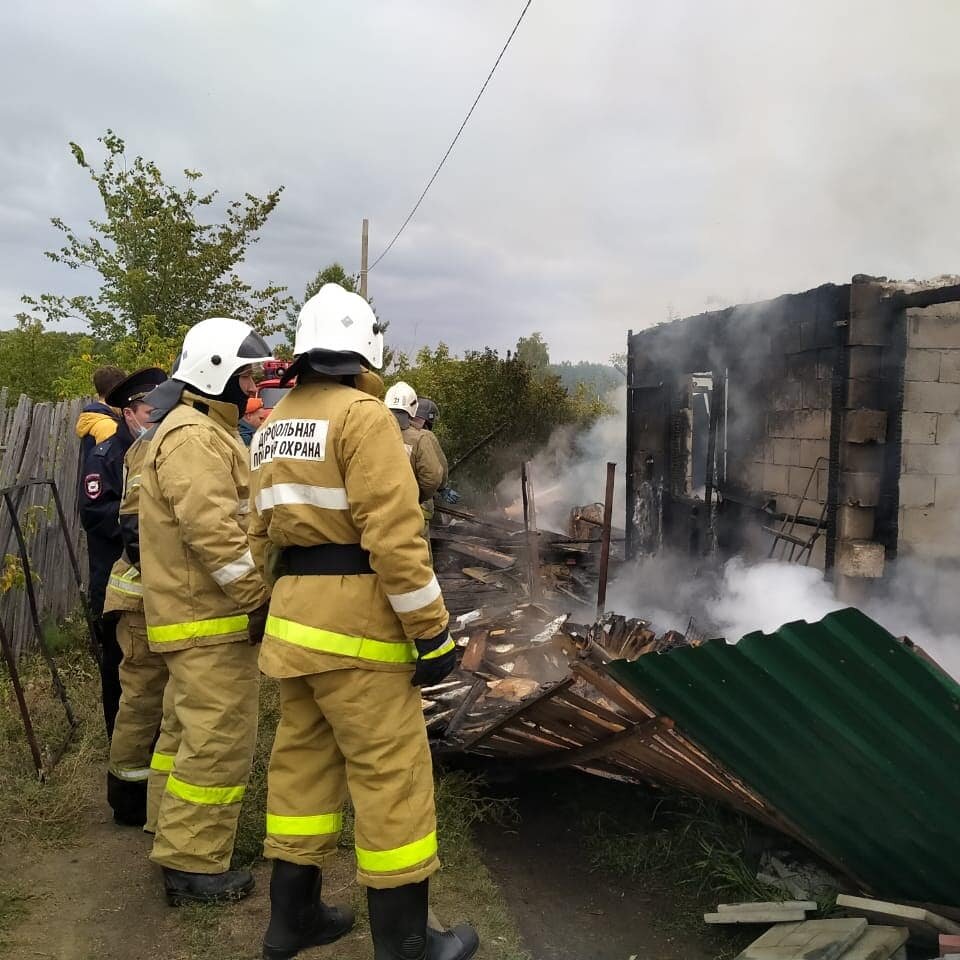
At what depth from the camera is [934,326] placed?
600cm

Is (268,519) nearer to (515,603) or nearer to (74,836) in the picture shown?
(74,836)

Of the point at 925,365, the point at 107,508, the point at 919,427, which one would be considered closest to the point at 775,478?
the point at 919,427

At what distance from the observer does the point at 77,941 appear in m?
2.89

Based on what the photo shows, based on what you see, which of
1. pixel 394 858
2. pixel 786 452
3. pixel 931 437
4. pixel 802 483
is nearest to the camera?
pixel 394 858

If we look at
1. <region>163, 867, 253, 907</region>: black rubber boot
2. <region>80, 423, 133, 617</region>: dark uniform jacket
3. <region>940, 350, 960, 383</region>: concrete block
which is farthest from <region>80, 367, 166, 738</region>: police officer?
<region>940, 350, 960, 383</region>: concrete block

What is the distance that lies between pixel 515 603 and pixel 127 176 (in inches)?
338

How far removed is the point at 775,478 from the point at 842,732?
518 cm

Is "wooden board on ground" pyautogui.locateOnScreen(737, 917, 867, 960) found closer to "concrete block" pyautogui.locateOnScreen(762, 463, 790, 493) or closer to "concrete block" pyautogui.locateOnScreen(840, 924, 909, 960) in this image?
"concrete block" pyautogui.locateOnScreen(840, 924, 909, 960)

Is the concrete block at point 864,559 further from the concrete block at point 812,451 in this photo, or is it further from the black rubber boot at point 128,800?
the black rubber boot at point 128,800

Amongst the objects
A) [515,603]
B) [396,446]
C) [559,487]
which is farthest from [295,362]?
[559,487]

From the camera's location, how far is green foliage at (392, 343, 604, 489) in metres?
13.9

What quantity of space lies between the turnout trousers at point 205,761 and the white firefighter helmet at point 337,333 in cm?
127

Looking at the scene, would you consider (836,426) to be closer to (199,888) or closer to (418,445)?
(418,445)

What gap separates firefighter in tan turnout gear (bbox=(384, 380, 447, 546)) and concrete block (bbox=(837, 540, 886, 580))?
131 inches
